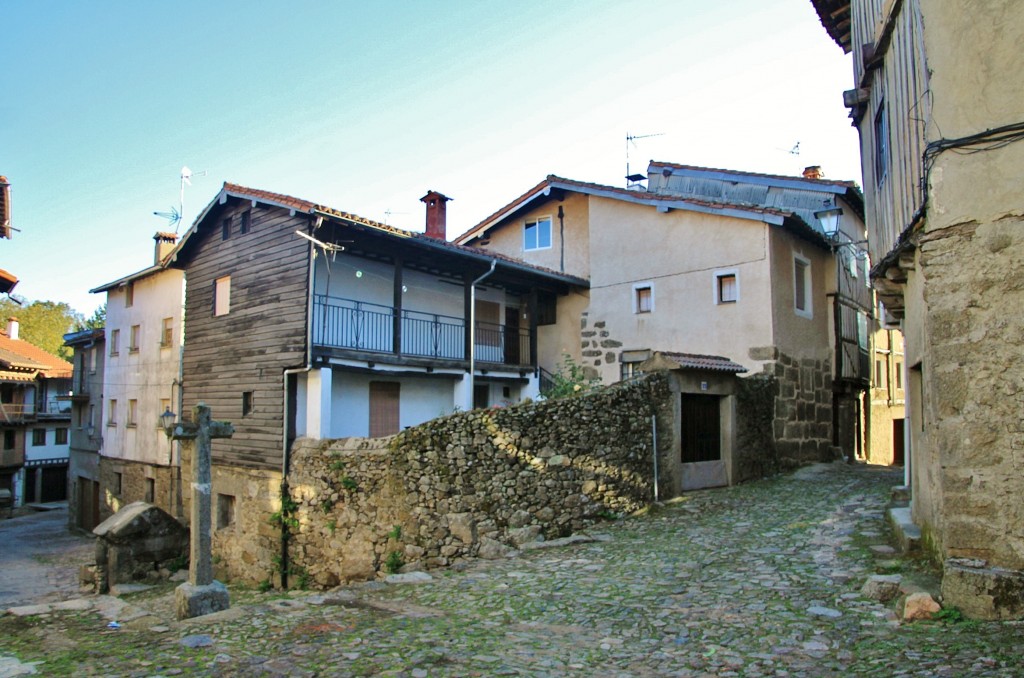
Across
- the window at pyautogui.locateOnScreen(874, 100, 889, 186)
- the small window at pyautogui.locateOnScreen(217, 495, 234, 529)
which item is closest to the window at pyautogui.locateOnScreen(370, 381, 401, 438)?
the small window at pyautogui.locateOnScreen(217, 495, 234, 529)

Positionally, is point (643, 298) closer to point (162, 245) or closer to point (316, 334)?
point (316, 334)

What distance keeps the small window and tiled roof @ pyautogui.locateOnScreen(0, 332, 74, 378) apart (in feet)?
67.0

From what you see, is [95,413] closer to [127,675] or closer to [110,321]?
[110,321]

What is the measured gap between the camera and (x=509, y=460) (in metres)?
10.1

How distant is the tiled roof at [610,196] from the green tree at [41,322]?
37794mm

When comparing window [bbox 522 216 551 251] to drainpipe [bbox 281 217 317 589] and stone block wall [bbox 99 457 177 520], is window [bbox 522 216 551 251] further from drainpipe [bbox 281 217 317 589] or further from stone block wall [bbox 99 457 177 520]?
stone block wall [bbox 99 457 177 520]

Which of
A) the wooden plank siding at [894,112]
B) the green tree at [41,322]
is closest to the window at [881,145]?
the wooden plank siding at [894,112]

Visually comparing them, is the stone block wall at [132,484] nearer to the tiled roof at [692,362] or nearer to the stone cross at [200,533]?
the stone cross at [200,533]

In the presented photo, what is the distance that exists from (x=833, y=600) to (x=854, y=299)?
1496 centimetres

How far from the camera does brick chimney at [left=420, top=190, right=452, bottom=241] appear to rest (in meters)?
20.4

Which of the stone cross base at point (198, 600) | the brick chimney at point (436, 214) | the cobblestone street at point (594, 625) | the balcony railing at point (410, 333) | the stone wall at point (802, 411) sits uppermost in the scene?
the brick chimney at point (436, 214)

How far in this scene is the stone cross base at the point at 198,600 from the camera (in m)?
7.18

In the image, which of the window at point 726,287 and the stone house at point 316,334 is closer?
the stone house at point 316,334

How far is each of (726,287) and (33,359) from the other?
32.8 m
